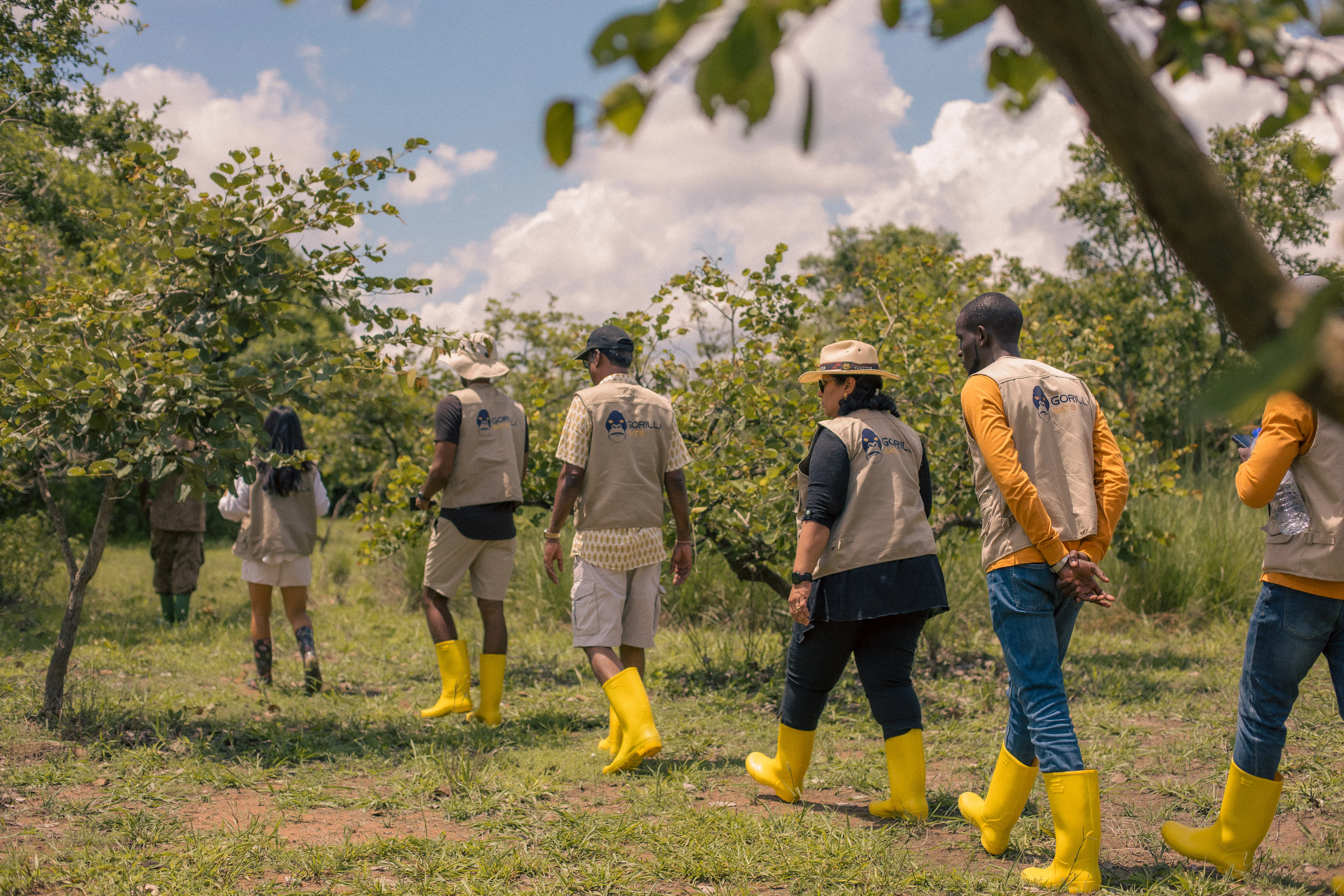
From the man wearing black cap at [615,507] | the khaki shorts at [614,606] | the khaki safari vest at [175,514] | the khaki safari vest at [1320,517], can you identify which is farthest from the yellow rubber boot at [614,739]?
the khaki safari vest at [175,514]

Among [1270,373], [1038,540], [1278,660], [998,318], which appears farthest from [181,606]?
[1270,373]

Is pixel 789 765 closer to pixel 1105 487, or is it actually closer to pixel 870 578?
pixel 870 578

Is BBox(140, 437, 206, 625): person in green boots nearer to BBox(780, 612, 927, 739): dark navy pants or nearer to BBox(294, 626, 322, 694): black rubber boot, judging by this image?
BBox(294, 626, 322, 694): black rubber boot

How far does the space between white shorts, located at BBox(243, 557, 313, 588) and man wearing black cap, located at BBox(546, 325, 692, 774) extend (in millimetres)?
2028

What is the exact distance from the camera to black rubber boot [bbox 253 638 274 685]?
6.42 m

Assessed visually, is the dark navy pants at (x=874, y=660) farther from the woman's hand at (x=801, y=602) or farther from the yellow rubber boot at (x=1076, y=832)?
the yellow rubber boot at (x=1076, y=832)

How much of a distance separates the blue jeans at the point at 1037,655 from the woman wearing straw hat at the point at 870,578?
51 cm

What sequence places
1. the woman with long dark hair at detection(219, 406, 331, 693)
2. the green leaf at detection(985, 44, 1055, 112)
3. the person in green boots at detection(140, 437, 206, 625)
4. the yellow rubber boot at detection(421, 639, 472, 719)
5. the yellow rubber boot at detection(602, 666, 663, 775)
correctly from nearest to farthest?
the green leaf at detection(985, 44, 1055, 112) → the yellow rubber boot at detection(602, 666, 663, 775) → the yellow rubber boot at detection(421, 639, 472, 719) → the woman with long dark hair at detection(219, 406, 331, 693) → the person in green boots at detection(140, 437, 206, 625)

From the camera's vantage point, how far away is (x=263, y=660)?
21.1 feet

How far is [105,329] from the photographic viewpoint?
4.78 metres

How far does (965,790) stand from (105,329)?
4305 millimetres

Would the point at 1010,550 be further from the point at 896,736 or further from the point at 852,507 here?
the point at 896,736

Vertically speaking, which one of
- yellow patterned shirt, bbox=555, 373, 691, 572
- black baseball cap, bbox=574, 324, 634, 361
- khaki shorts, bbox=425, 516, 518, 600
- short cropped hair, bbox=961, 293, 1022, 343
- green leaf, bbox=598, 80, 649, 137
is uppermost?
black baseball cap, bbox=574, 324, 634, 361

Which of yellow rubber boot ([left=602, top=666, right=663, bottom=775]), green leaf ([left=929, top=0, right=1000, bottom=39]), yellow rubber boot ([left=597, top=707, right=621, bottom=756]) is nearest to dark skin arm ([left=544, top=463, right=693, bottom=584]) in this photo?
yellow rubber boot ([left=602, top=666, right=663, bottom=775])
